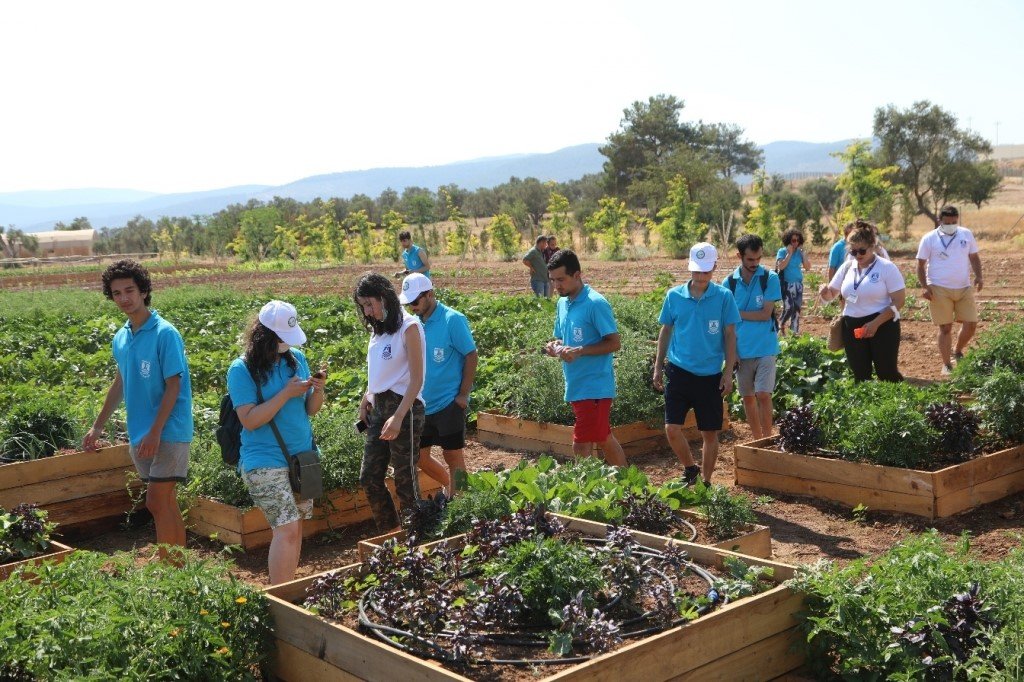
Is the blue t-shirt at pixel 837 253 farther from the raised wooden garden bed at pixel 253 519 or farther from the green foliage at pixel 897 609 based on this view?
the green foliage at pixel 897 609

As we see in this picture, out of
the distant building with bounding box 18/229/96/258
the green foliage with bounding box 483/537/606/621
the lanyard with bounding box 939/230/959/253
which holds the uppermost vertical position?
the distant building with bounding box 18/229/96/258

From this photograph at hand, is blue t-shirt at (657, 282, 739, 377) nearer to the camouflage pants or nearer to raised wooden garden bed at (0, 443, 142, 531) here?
the camouflage pants

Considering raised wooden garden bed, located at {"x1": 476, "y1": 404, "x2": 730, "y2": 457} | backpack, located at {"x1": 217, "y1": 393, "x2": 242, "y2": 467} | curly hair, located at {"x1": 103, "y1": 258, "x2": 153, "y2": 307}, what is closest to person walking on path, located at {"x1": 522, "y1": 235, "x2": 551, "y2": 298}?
raised wooden garden bed, located at {"x1": 476, "y1": 404, "x2": 730, "y2": 457}

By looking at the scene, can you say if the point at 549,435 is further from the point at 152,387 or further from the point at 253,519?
the point at 152,387

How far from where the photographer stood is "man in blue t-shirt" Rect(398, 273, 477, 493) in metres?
6.94

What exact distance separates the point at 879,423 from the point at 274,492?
433 cm

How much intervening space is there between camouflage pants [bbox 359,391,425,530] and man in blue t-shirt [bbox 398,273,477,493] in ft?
1.87

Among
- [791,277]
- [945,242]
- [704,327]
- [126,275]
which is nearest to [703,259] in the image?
[704,327]

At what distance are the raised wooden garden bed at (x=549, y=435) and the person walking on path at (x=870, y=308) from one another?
1654 millimetres

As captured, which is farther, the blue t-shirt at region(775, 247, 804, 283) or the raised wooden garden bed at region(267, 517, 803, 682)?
the blue t-shirt at region(775, 247, 804, 283)

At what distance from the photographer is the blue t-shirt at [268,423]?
5.40m

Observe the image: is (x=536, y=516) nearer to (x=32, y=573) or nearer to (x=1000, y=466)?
(x=32, y=573)

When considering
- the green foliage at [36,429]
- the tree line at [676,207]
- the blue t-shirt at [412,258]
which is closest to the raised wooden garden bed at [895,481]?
the green foliage at [36,429]

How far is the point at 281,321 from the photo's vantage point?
5.36m
